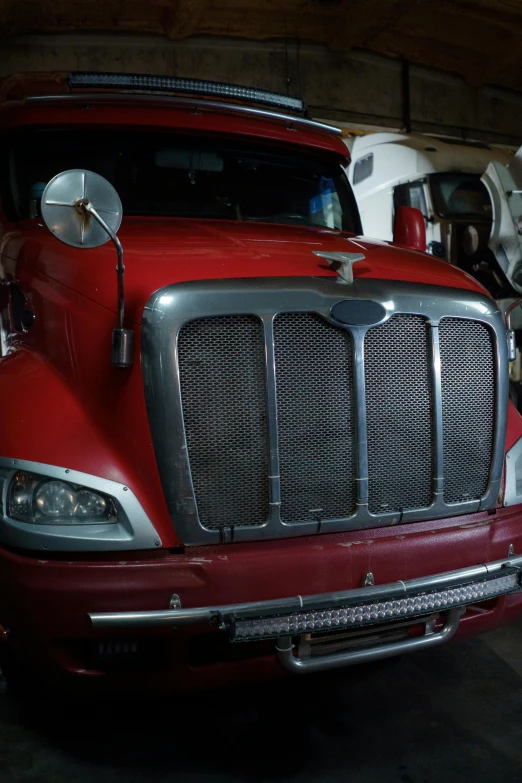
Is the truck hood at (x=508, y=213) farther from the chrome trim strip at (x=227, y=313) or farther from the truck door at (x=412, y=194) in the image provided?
the chrome trim strip at (x=227, y=313)

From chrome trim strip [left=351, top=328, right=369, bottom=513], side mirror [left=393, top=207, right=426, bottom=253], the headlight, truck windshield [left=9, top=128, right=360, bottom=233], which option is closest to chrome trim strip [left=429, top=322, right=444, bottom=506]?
chrome trim strip [left=351, top=328, right=369, bottom=513]

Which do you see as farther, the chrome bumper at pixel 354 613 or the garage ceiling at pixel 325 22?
the garage ceiling at pixel 325 22

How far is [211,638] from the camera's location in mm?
2377

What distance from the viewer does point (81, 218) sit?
2314 mm

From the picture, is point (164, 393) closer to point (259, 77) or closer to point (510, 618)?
point (510, 618)

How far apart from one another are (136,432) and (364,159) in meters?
7.21

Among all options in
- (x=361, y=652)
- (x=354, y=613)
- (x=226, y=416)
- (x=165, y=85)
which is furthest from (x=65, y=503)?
(x=165, y=85)

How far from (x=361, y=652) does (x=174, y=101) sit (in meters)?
2.75

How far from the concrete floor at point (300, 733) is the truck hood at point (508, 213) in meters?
5.07

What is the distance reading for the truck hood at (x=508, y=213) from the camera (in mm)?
7242

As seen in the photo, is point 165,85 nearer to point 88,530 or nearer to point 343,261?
point 343,261

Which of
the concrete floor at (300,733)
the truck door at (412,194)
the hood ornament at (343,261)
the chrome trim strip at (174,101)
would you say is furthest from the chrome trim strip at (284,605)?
the truck door at (412,194)

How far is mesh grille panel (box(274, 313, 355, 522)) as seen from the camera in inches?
94.2

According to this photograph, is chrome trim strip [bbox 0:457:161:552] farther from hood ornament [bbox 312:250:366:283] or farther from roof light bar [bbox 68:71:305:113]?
roof light bar [bbox 68:71:305:113]
